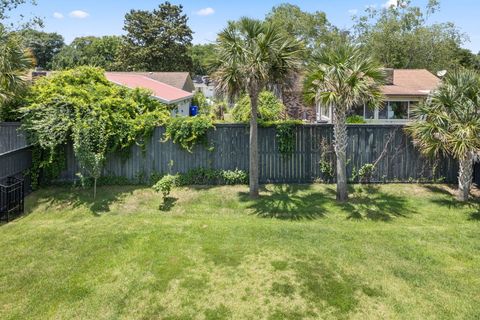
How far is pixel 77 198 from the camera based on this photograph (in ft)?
33.0

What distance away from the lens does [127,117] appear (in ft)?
36.2

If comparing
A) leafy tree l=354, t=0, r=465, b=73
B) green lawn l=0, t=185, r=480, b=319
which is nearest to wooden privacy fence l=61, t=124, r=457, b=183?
green lawn l=0, t=185, r=480, b=319

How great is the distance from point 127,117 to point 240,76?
4024 millimetres

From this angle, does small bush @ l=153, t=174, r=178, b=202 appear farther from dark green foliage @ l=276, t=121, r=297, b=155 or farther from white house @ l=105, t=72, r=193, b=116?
white house @ l=105, t=72, r=193, b=116

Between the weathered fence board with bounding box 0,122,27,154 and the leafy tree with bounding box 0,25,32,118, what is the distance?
42cm

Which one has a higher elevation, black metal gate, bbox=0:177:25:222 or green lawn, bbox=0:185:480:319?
black metal gate, bbox=0:177:25:222

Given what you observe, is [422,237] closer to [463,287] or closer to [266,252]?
[463,287]

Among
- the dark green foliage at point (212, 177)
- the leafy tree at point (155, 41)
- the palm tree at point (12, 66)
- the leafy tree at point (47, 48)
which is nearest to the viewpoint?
the palm tree at point (12, 66)

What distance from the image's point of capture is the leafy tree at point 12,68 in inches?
407

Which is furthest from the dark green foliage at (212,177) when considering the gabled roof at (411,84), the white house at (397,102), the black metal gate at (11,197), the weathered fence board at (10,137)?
the gabled roof at (411,84)

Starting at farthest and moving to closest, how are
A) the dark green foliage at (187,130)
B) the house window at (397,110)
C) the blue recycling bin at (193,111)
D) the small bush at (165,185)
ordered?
the blue recycling bin at (193,111) → the house window at (397,110) → the dark green foliage at (187,130) → the small bush at (165,185)

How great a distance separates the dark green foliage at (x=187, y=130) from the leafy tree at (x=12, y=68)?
14.7ft

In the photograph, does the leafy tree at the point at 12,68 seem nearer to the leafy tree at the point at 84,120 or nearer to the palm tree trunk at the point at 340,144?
the leafy tree at the point at 84,120

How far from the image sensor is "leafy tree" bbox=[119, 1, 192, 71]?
4562 cm
